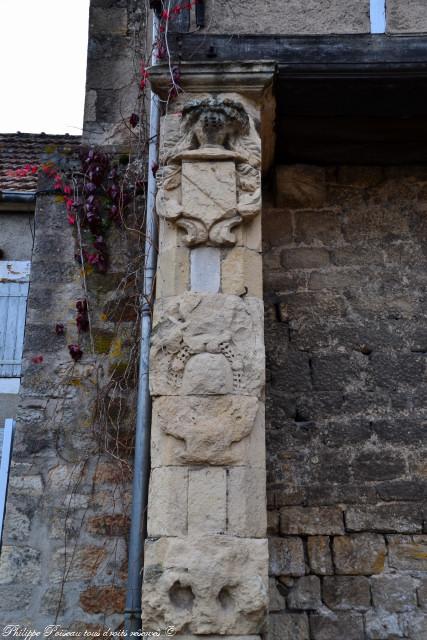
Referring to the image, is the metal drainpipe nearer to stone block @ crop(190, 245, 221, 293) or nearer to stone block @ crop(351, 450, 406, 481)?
stone block @ crop(190, 245, 221, 293)

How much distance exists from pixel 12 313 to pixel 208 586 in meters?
3.14

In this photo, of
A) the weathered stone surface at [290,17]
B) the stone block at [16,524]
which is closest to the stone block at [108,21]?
the weathered stone surface at [290,17]

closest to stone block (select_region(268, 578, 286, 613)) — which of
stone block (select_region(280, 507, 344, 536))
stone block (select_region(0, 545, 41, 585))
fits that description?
Answer: stone block (select_region(280, 507, 344, 536))

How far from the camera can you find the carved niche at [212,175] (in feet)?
12.1

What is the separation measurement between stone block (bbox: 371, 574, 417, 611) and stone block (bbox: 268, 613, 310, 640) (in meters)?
0.40

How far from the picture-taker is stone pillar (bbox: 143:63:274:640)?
10.3ft

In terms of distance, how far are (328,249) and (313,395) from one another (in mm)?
950

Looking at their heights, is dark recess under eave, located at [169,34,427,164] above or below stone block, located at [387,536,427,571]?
above

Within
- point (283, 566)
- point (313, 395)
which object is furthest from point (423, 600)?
point (313, 395)

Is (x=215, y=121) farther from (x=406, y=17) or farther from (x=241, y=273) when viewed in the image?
(x=406, y=17)

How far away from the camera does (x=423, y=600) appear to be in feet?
13.4

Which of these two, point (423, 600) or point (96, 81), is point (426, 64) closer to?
point (96, 81)

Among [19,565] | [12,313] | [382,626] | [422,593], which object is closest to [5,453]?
[19,565]

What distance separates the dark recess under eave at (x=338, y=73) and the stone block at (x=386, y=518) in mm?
2174
